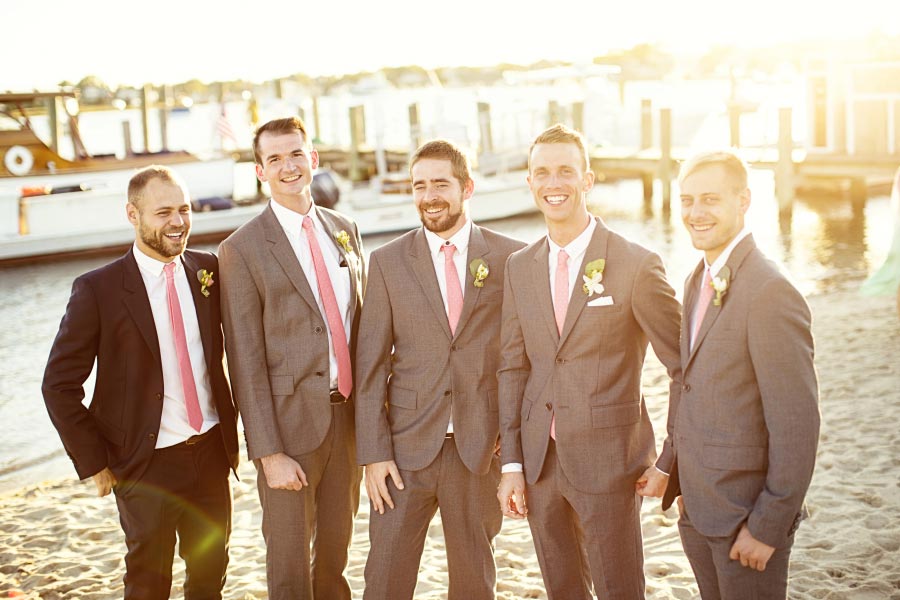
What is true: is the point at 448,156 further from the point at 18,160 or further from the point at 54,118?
the point at 54,118

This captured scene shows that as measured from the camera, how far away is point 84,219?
837 inches

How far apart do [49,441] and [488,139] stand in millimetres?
19115

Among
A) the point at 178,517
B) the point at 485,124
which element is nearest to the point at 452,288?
the point at 178,517

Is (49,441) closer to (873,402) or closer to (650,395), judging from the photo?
(650,395)

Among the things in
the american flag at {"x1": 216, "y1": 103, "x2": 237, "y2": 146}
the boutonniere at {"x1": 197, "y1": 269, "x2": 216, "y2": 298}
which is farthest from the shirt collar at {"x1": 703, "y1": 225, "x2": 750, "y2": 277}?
the american flag at {"x1": 216, "y1": 103, "x2": 237, "y2": 146}

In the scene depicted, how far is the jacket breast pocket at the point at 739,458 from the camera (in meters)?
3.01

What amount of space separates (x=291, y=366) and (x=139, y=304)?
0.68 m

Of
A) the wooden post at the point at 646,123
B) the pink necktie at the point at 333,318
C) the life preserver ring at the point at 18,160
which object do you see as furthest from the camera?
the wooden post at the point at 646,123

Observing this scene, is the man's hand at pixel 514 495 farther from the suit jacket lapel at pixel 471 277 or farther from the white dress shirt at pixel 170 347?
the white dress shirt at pixel 170 347

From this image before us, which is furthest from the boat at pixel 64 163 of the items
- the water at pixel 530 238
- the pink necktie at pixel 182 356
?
the pink necktie at pixel 182 356

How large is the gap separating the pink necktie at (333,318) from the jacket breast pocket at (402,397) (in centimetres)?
23

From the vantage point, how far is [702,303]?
3.18 meters

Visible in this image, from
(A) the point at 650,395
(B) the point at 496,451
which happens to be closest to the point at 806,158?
(A) the point at 650,395

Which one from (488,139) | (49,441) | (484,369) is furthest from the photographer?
(488,139)
